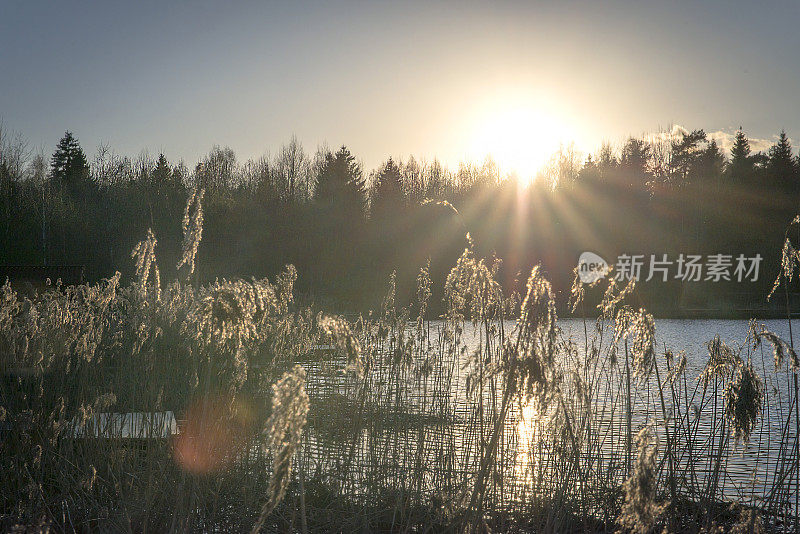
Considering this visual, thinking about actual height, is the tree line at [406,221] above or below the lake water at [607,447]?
above

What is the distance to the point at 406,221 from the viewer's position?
32.1 metres

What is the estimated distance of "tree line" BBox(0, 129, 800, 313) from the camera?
88.9ft

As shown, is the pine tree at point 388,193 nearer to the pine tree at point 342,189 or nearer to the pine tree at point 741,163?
the pine tree at point 342,189

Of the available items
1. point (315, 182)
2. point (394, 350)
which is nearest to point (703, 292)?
point (315, 182)

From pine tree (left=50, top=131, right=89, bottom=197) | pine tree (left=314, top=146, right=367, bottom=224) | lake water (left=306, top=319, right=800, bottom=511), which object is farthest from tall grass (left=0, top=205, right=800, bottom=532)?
pine tree (left=50, top=131, right=89, bottom=197)

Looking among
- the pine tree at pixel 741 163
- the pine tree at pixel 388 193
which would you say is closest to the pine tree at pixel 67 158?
the pine tree at pixel 388 193

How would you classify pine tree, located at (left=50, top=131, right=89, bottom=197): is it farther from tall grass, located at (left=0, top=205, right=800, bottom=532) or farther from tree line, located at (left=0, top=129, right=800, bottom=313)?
tall grass, located at (left=0, top=205, right=800, bottom=532)

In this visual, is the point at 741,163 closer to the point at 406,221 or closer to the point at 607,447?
the point at 406,221

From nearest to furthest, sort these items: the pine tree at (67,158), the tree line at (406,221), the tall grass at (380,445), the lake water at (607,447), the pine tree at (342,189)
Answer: the tall grass at (380,445) → the lake water at (607,447) → the tree line at (406,221) → the pine tree at (342,189) → the pine tree at (67,158)

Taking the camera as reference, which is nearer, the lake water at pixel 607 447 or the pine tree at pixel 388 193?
the lake water at pixel 607 447

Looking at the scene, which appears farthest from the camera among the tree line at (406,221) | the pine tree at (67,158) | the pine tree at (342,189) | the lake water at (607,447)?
the pine tree at (67,158)

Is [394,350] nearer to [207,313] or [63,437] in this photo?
[63,437]

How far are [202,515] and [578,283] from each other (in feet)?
7.27

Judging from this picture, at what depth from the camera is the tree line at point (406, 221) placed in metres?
27.1
